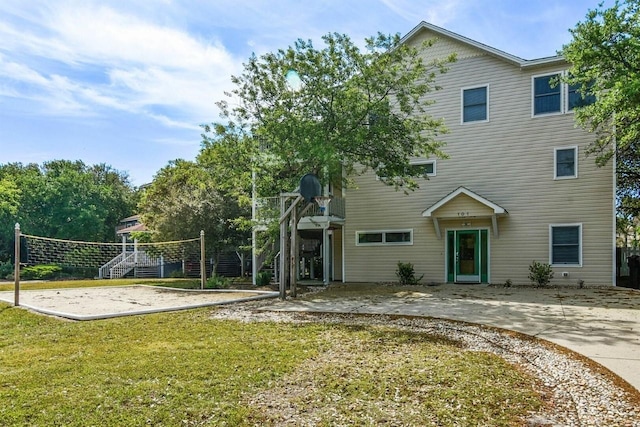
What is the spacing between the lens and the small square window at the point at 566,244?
14.2m

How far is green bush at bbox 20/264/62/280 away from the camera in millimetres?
24438

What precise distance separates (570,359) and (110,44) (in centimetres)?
1138

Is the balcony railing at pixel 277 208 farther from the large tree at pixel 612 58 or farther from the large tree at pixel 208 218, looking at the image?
the large tree at pixel 612 58

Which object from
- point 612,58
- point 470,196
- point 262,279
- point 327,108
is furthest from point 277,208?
point 612,58

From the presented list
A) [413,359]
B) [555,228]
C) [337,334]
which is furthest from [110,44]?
[555,228]

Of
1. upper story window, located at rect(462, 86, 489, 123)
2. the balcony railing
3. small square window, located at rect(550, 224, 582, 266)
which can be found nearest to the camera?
small square window, located at rect(550, 224, 582, 266)

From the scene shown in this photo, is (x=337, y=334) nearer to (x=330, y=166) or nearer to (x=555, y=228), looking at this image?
(x=330, y=166)

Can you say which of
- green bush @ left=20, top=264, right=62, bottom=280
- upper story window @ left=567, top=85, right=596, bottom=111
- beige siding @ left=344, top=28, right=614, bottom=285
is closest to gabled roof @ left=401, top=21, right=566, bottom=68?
beige siding @ left=344, top=28, right=614, bottom=285

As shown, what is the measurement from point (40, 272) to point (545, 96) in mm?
26431

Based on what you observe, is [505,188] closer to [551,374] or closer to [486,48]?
[486,48]

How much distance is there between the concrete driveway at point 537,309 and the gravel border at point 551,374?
26 centimetres

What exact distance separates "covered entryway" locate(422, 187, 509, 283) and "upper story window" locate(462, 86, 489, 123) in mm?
2689

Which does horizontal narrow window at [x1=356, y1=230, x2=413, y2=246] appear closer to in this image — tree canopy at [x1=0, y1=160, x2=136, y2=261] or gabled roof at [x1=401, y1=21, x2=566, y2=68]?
gabled roof at [x1=401, y1=21, x2=566, y2=68]

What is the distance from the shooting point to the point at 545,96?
48.4ft
